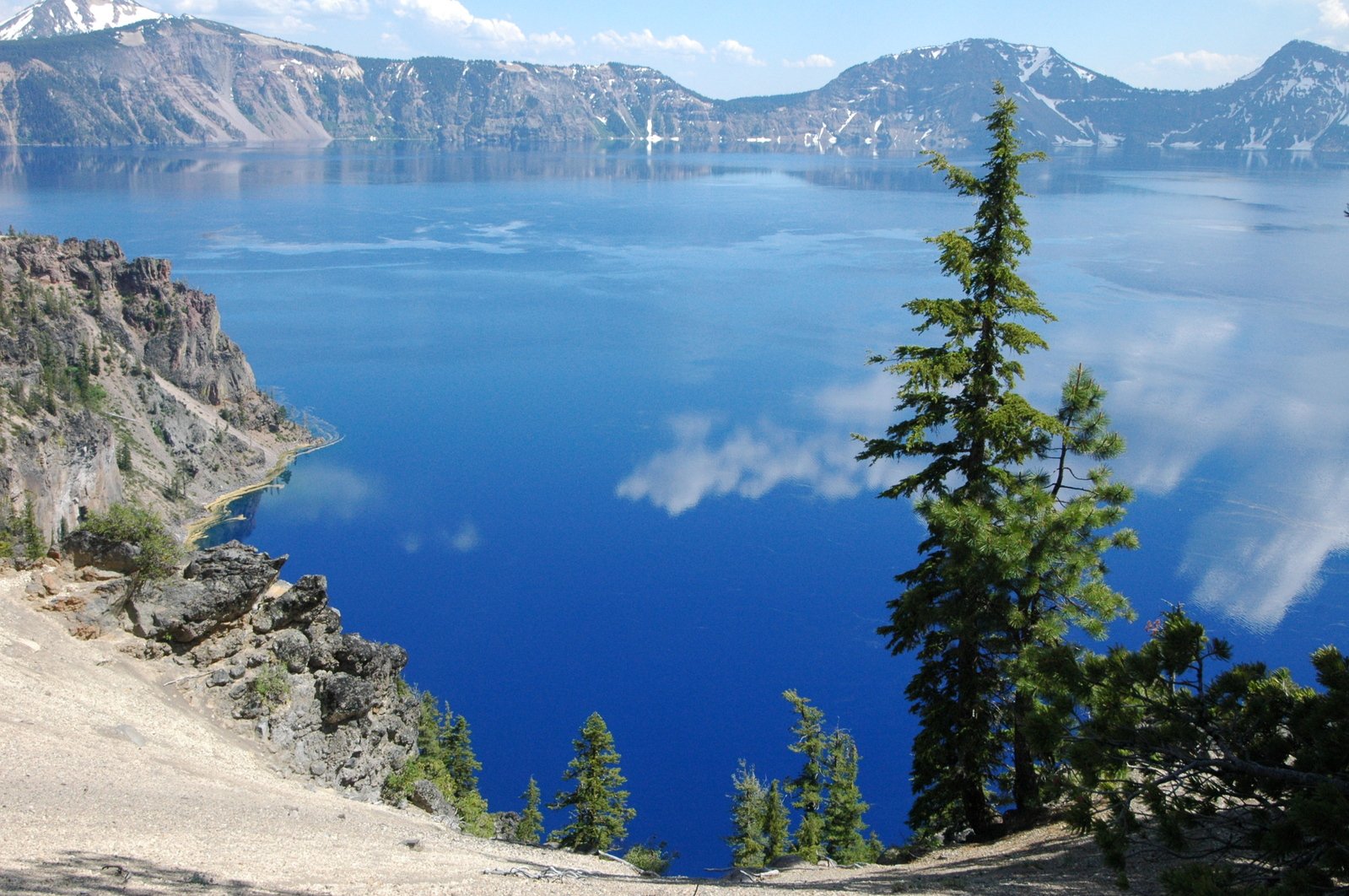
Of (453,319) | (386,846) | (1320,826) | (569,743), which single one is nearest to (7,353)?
(569,743)

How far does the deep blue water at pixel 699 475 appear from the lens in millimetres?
45812

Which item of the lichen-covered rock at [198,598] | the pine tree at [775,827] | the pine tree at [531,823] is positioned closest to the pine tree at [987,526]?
the pine tree at [775,827]

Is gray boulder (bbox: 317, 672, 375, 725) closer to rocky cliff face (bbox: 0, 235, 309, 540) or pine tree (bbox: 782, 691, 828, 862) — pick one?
pine tree (bbox: 782, 691, 828, 862)

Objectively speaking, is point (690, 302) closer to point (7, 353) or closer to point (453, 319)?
point (453, 319)

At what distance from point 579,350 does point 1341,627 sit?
220 ft

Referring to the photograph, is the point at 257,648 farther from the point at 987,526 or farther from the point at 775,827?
the point at 987,526

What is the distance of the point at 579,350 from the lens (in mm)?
99062

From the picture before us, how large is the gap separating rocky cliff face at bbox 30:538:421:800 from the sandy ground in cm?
39

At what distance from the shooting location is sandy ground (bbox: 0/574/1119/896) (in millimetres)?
11625

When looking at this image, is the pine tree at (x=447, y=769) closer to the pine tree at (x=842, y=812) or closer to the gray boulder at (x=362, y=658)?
the gray boulder at (x=362, y=658)

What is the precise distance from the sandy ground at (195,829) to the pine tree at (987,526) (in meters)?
1.95

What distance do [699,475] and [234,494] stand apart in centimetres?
3300

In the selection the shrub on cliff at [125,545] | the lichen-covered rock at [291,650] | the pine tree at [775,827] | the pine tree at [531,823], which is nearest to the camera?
the shrub on cliff at [125,545]

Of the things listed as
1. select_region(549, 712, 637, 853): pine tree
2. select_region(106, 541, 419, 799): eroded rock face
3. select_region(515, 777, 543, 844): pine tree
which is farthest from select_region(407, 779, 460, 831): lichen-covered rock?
select_region(515, 777, 543, 844): pine tree
